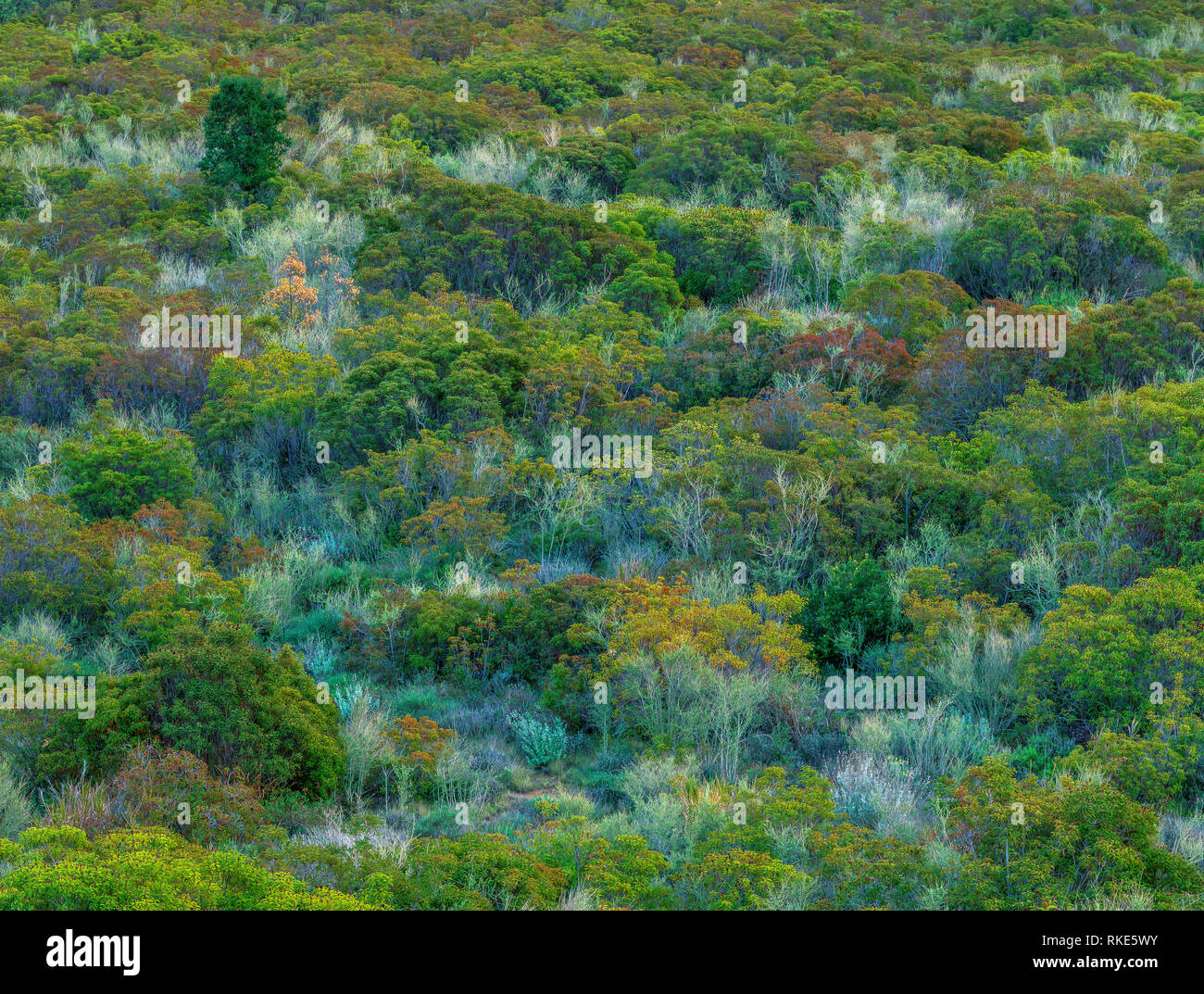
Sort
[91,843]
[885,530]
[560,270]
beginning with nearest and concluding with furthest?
[91,843] < [885,530] < [560,270]

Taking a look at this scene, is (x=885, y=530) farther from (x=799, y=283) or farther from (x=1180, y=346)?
(x=799, y=283)

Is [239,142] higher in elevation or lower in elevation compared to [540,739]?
higher

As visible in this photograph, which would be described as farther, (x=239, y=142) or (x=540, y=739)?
(x=239, y=142)

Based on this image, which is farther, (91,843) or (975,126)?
(975,126)

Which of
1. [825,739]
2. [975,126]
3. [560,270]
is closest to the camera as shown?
[825,739]

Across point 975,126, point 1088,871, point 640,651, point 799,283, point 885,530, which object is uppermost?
point 975,126

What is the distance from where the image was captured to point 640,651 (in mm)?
8234

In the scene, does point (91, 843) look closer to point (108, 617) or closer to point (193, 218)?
point (108, 617)

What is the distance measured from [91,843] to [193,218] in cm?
1044

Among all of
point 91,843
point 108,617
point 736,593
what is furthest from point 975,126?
point 91,843

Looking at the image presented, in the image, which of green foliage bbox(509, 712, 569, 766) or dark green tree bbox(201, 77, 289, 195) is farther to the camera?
dark green tree bbox(201, 77, 289, 195)

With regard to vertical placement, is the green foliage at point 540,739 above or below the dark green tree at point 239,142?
below

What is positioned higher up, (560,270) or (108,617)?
(560,270)

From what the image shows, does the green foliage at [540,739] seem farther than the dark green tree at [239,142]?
No
